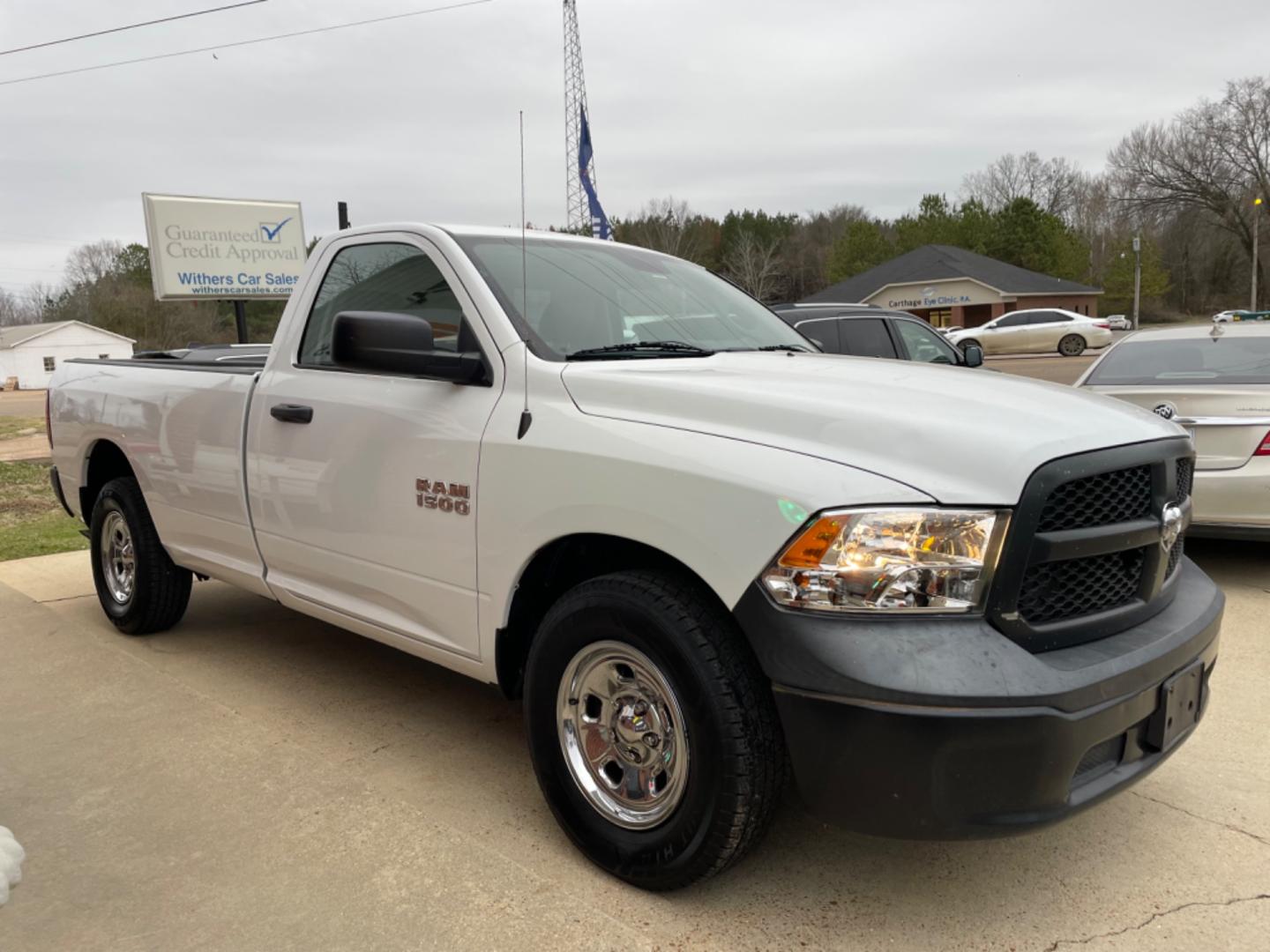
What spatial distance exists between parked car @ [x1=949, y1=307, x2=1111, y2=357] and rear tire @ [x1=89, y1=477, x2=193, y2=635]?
29341mm

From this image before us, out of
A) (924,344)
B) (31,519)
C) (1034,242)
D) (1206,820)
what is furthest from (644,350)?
(1034,242)

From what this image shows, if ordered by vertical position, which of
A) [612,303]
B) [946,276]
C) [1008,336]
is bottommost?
[1008,336]

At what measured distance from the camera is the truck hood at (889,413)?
2.32 metres

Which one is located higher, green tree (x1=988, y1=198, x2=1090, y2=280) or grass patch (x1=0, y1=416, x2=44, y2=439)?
green tree (x1=988, y1=198, x2=1090, y2=280)

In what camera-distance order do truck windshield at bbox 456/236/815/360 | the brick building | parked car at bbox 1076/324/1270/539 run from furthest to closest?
the brick building < parked car at bbox 1076/324/1270/539 < truck windshield at bbox 456/236/815/360

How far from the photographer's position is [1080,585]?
2.44 meters

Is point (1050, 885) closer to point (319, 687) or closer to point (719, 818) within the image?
point (719, 818)

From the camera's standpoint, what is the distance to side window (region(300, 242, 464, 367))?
11.4ft

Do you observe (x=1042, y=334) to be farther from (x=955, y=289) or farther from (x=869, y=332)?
(x=869, y=332)

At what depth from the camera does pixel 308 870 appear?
2.90 m

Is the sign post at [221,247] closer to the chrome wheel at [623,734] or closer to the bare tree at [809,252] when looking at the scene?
the chrome wheel at [623,734]

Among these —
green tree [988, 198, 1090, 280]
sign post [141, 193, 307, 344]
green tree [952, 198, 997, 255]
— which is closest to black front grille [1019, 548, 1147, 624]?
sign post [141, 193, 307, 344]

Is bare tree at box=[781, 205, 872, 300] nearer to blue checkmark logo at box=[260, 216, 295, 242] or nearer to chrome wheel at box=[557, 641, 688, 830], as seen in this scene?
blue checkmark logo at box=[260, 216, 295, 242]

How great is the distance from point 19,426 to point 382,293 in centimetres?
2573
